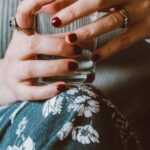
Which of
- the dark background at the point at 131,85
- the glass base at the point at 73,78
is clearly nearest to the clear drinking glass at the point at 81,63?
the glass base at the point at 73,78

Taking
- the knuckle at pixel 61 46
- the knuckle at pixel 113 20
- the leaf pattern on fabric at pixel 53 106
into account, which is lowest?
the leaf pattern on fabric at pixel 53 106

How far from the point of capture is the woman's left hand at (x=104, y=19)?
0.64 meters

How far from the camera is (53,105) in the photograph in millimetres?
638

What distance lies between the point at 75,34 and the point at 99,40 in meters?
0.26

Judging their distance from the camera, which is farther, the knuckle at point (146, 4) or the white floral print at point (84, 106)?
the knuckle at point (146, 4)

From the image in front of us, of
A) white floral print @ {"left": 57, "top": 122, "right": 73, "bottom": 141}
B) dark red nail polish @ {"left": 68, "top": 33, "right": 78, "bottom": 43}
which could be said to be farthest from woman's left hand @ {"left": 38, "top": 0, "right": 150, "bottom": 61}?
white floral print @ {"left": 57, "top": 122, "right": 73, "bottom": 141}

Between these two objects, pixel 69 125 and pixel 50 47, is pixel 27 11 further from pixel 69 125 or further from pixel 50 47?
pixel 69 125

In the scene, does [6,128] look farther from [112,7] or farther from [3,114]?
[112,7]

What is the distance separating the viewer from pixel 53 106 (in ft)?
2.09

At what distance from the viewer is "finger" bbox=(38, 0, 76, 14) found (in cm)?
66

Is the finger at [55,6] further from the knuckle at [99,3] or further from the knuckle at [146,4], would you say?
the knuckle at [146,4]

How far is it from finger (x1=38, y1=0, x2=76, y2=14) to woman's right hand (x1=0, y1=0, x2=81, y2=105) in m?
0.01

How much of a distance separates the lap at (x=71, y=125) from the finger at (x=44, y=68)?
4 cm

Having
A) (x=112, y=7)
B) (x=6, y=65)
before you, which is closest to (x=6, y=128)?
(x=6, y=65)
